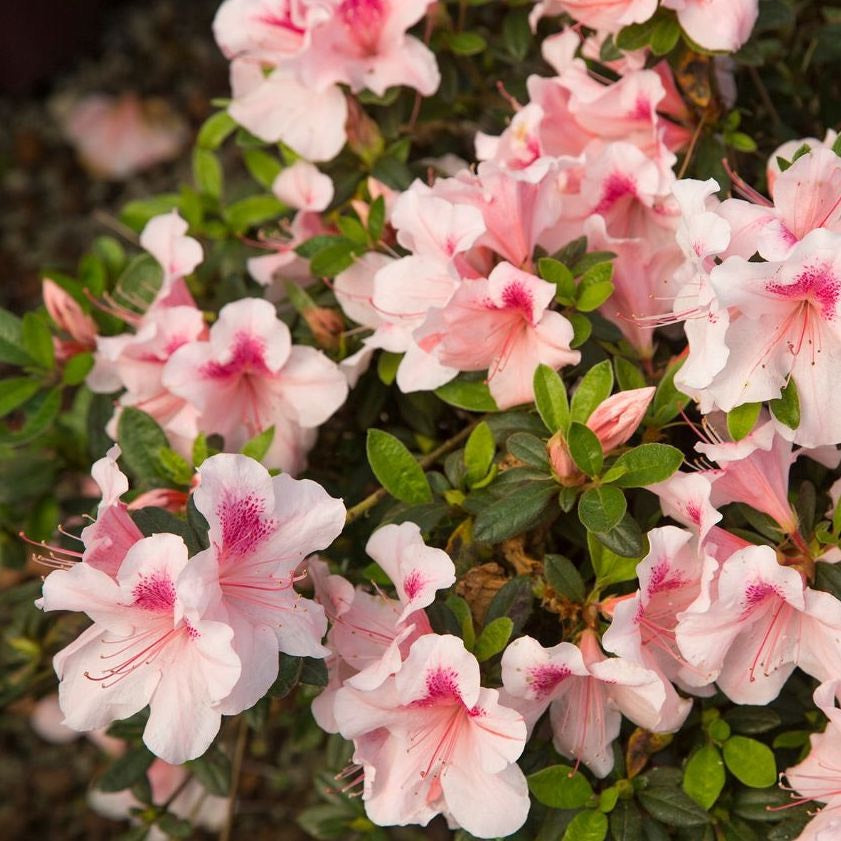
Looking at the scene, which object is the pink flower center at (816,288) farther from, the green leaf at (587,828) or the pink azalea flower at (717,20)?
the green leaf at (587,828)

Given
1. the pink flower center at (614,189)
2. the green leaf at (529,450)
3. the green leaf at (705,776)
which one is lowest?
the green leaf at (705,776)

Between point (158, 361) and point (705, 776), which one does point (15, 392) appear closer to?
point (158, 361)

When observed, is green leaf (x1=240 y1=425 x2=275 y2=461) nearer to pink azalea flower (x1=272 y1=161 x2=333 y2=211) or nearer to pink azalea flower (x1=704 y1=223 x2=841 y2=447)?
pink azalea flower (x1=272 y1=161 x2=333 y2=211)

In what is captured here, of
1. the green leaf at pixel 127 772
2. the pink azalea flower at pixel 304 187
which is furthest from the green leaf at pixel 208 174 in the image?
the green leaf at pixel 127 772

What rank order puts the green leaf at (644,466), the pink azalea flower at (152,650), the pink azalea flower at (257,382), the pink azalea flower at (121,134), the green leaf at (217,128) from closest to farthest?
the pink azalea flower at (152,650) → the green leaf at (644,466) → the pink azalea flower at (257,382) → the green leaf at (217,128) → the pink azalea flower at (121,134)

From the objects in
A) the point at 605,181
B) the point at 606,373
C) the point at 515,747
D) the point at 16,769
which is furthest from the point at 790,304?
the point at 16,769
